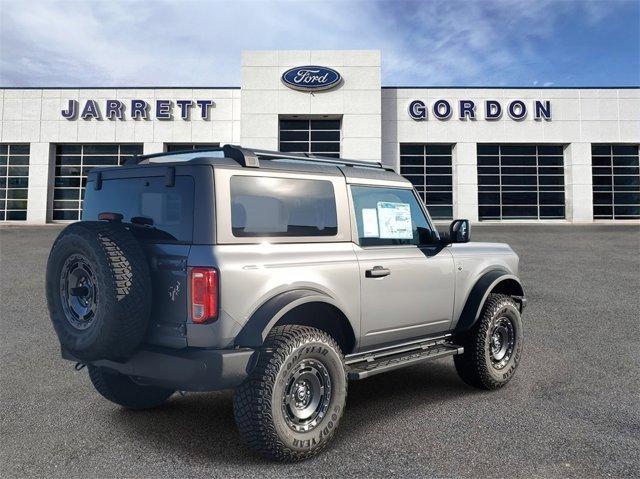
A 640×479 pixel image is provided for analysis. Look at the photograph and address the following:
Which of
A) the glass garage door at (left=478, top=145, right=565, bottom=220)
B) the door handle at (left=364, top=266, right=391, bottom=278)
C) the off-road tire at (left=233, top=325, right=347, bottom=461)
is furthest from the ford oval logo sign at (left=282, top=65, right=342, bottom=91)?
the off-road tire at (left=233, top=325, right=347, bottom=461)

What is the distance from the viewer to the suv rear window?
11.1 ft

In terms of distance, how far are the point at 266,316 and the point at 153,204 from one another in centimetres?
116

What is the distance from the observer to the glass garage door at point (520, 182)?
2723 cm

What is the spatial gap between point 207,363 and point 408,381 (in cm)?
289

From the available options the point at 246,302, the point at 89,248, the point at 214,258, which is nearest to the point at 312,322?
the point at 246,302

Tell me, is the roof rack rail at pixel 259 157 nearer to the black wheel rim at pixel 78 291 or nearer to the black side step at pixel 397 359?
the black wheel rim at pixel 78 291

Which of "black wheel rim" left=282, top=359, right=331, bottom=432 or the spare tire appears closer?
the spare tire

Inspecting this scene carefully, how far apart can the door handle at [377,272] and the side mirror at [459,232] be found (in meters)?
0.88

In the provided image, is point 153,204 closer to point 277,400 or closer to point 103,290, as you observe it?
point 103,290

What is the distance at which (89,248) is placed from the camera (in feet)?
10.6

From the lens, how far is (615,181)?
91.1 feet

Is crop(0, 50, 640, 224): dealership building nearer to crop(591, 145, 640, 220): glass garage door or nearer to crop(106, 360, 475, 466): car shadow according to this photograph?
crop(591, 145, 640, 220): glass garage door

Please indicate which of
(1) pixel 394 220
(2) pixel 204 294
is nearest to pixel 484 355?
(1) pixel 394 220

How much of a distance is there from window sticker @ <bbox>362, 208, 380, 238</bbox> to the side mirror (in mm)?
775
